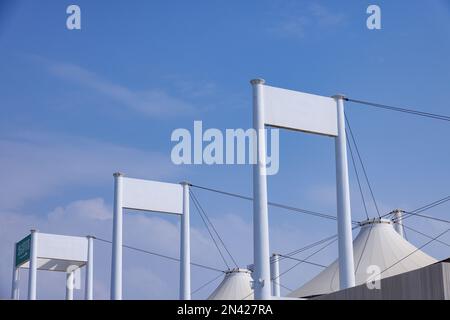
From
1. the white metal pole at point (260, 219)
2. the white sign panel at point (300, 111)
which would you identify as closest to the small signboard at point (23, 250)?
the white sign panel at point (300, 111)

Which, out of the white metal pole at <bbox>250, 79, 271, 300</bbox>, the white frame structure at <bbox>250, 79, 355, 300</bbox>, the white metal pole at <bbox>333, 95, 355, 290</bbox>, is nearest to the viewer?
the white metal pole at <bbox>250, 79, 271, 300</bbox>

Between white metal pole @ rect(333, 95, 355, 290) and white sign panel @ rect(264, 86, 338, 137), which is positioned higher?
white sign panel @ rect(264, 86, 338, 137)

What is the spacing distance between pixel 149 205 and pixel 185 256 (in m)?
3.04

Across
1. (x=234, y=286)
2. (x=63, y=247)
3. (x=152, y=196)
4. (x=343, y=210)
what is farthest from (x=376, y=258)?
(x=63, y=247)

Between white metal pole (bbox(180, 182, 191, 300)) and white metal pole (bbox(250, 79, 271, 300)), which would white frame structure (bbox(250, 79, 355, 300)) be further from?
white metal pole (bbox(180, 182, 191, 300))

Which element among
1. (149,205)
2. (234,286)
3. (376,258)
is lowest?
(376,258)

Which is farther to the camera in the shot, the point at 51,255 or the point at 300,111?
the point at 51,255

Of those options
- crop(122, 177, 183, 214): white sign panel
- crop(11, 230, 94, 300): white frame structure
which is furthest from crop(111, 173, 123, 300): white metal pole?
crop(11, 230, 94, 300): white frame structure

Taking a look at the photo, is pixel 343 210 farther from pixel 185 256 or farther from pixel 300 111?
pixel 185 256

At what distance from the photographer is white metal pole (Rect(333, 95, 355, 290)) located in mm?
27766

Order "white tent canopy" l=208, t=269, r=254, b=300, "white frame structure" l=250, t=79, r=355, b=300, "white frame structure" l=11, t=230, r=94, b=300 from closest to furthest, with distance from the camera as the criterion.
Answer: "white frame structure" l=250, t=79, r=355, b=300 → "white frame structure" l=11, t=230, r=94, b=300 → "white tent canopy" l=208, t=269, r=254, b=300

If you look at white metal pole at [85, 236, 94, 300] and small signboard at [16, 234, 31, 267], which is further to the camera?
white metal pole at [85, 236, 94, 300]

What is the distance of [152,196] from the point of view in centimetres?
3878
